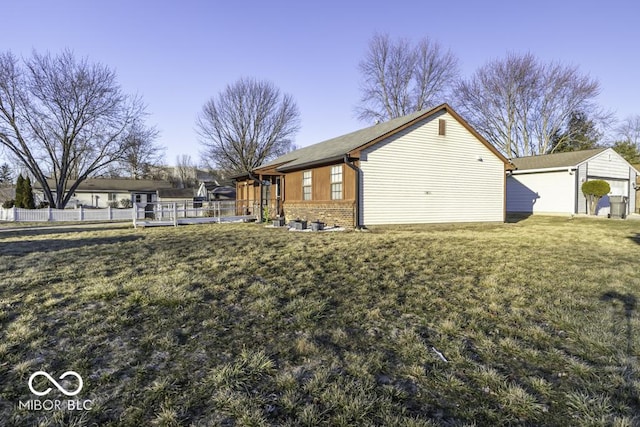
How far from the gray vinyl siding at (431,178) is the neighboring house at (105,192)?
35163 millimetres


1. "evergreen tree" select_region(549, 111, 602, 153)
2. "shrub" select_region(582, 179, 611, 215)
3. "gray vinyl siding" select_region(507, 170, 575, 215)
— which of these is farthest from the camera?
"evergreen tree" select_region(549, 111, 602, 153)

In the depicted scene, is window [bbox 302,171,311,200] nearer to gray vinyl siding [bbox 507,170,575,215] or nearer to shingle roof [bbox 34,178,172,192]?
gray vinyl siding [bbox 507,170,575,215]

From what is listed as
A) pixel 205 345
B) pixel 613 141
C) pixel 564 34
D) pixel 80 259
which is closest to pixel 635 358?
pixel 205 345

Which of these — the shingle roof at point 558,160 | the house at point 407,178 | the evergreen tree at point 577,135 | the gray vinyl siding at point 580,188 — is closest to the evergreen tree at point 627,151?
the evergreen tree at point 577,135

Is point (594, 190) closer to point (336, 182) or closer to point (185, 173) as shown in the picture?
point (336, 182)

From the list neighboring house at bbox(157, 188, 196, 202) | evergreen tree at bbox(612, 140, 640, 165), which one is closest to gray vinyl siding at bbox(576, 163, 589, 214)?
evergreen tree at bbox(612, 140, 640, 165)

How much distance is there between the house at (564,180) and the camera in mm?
18703

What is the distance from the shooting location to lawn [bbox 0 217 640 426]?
2354mm

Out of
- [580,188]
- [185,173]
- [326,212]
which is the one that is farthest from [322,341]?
[185,173]

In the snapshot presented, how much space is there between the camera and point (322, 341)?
11.1 feet

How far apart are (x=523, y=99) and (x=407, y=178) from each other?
79.8 feet

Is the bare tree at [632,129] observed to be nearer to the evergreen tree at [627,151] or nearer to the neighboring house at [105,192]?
the evergreen tree at [627,151]

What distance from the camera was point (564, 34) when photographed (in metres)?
18.8

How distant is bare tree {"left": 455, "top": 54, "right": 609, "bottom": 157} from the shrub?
13.8m
